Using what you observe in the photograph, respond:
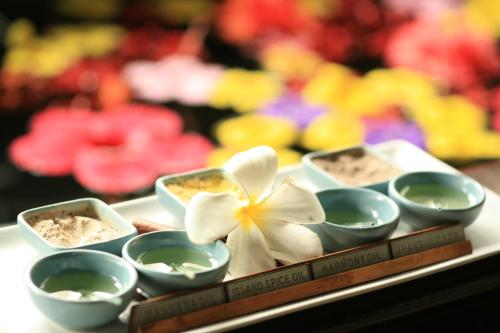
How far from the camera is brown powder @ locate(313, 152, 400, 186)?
133cm

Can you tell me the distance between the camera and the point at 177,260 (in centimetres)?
104

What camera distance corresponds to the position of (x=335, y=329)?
1.05 m

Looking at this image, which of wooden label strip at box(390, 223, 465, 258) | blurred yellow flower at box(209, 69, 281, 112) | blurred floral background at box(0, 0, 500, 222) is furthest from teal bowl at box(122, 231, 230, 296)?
blurred yellow flower at box(209, 69, 281, 112)

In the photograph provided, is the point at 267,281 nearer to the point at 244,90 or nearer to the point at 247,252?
the point at 247,252

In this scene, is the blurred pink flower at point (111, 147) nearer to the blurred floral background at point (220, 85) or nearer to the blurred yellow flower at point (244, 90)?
the blurred floral background at point (220, 85)

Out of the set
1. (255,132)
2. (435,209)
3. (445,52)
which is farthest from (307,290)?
(445,52)

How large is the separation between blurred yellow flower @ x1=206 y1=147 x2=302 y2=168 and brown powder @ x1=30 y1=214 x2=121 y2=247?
2.76 feet

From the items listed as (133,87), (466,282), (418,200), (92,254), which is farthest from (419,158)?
(133,87)

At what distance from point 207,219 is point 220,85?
4.54ft

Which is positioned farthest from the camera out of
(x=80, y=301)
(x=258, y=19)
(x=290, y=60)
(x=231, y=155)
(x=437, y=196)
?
(x=258, y=19)

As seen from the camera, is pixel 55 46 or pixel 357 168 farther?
pixel 55 46

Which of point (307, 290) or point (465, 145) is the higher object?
point (307, 290)

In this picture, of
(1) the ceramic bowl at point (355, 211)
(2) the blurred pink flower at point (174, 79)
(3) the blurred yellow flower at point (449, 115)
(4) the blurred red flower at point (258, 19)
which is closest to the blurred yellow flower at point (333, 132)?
(3) the blurred yellow flower at point (449, 115)

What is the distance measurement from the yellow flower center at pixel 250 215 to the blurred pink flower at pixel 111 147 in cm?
83
